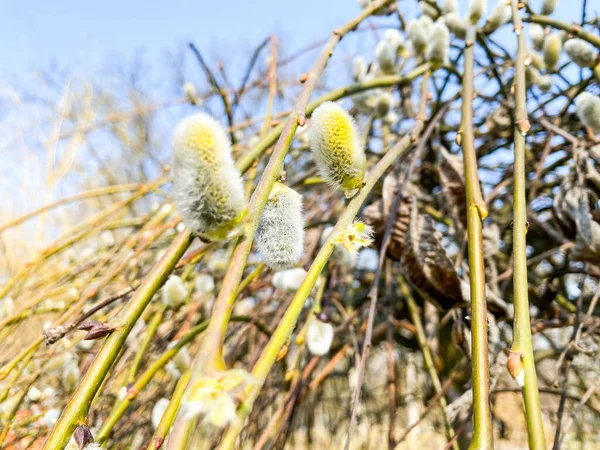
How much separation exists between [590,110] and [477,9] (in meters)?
0.43

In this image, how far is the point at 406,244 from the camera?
91 centimetres

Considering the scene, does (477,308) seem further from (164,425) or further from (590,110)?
(590,110)

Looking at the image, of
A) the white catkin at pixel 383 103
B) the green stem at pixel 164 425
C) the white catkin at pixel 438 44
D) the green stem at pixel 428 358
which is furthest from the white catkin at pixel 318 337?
the white catkin at pixel 438 44

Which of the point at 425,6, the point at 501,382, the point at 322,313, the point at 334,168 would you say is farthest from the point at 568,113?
the point at 334,168

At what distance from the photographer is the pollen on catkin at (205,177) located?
401 millimetres

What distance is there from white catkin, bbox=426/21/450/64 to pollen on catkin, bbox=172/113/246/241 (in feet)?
3.08

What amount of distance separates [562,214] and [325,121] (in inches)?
25.3

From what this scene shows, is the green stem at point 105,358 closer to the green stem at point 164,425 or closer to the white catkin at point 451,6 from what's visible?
the green stem at point 164,425

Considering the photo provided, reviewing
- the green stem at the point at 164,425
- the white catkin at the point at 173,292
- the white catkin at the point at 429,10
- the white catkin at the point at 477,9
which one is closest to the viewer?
the green stem at the point at 164,425

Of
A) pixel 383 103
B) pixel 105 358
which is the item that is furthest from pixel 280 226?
pixel 383 103

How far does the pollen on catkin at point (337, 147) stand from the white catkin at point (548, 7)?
0.92 metres

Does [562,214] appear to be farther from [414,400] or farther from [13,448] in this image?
[13,448]

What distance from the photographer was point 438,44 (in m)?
1.21

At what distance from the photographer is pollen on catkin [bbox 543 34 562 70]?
4.03ft
